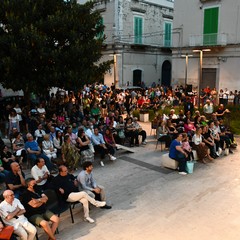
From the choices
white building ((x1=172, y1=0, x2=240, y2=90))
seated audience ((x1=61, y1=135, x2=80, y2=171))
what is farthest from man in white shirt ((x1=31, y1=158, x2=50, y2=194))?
white building ((x1=172, y1=0, x2=240, y2=90))

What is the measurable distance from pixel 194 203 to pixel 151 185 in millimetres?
1488

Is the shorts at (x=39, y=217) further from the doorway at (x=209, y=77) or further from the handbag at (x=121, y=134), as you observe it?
the doorway at (x=209, y=77)

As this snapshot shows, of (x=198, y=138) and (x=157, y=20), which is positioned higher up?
(x=157, y=20)

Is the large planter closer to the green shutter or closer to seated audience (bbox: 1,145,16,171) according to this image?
seated audience (bbox: 1,145,16,171)

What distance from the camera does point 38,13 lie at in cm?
1352

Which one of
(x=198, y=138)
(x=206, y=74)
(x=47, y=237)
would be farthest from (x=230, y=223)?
(x=206, y=74)

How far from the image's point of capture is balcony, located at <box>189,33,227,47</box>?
24047mm

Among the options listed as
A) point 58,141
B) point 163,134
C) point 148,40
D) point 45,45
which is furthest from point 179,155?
point 148,40

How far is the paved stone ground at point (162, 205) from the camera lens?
6465mm

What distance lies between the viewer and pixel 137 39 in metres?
31.0

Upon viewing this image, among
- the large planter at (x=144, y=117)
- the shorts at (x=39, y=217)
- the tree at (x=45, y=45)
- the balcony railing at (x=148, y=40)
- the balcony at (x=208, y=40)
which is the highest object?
the balcony railing at (x=148, y=40)

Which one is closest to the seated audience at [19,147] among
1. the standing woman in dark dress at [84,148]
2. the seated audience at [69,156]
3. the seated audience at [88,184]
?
the seated audience at [69,156]

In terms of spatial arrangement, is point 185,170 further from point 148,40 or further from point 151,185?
point 148,40

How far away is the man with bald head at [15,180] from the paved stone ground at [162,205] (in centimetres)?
115
